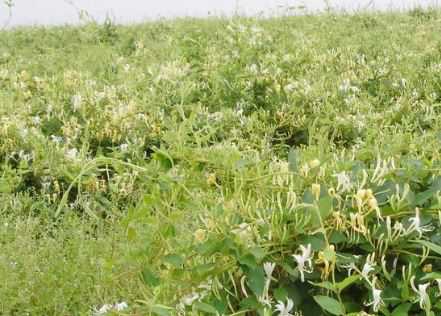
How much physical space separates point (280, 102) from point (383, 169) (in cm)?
453

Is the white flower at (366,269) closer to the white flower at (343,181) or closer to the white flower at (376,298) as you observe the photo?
the white flower at (376,298)

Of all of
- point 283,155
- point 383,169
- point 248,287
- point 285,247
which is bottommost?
point 283,155

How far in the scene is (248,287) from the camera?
7.29 feet

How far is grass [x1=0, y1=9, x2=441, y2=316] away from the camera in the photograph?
2129 mm

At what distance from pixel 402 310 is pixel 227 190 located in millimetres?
590

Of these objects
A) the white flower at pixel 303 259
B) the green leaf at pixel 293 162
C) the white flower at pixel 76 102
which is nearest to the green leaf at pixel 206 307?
the white flower at pixel 303 259

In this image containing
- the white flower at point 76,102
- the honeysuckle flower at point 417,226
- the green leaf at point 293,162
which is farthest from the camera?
the white flower at point 76,102

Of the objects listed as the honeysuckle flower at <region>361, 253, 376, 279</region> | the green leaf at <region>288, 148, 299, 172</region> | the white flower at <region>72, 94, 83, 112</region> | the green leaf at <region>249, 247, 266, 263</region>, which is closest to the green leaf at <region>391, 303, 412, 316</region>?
the honeysuckle flower at <region>361, 253, 376, 279</region>

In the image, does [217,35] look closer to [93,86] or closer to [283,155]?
[93,86]

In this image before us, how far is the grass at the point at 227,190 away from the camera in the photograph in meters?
2.13

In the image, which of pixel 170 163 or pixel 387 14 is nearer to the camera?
pixel 170 163

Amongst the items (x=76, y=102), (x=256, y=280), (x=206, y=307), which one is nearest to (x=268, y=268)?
(x=256, y=280)

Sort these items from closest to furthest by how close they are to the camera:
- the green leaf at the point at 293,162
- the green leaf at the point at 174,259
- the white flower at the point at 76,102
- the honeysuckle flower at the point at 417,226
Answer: the honeysuckle flower at the point at 417,226 < the green leaf at the point at 174,259 < the green leaf at the point at 293,162 < the white flower at the point at 76,102

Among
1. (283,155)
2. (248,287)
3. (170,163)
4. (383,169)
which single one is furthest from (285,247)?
(283,155)
